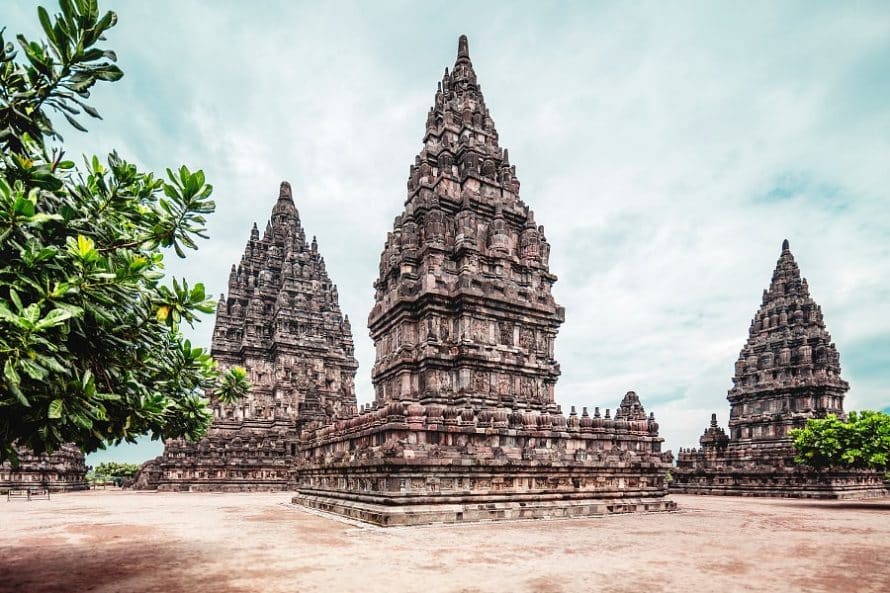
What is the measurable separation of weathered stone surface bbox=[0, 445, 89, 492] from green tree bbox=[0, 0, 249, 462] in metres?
34.5

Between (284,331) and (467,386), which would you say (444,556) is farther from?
(284,331)

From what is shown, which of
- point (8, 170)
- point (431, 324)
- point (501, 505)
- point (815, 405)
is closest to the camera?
point (8, 170)

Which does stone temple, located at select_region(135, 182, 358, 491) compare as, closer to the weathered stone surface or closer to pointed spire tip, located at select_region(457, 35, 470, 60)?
the weathered stone surface

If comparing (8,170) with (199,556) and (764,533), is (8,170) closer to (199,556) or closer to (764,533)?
(199,556)

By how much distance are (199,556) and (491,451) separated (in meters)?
9.30

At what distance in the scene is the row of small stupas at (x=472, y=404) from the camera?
16203 millimetres

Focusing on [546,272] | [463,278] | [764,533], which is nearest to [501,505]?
[764,533]

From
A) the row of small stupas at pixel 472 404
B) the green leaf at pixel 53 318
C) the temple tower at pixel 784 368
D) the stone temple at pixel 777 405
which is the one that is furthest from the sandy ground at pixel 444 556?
the temple tower at pixel 784 368

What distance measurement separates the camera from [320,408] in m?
44.1

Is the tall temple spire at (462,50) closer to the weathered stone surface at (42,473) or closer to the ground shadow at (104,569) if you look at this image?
the ground shadow at (104,569)

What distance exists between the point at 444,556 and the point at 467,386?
499 inches

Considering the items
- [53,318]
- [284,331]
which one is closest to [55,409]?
[53,318]

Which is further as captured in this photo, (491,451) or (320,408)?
(320,408)

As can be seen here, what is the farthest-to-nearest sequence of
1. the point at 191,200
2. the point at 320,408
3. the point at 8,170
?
the point at 320,408, the point at 191,200, the point at 8,170
